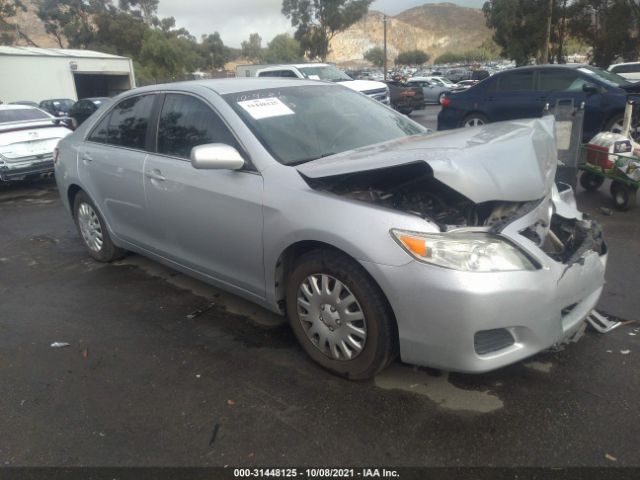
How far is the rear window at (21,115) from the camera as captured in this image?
9.55 meters

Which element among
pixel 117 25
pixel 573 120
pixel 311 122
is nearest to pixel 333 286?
pixel 311 122

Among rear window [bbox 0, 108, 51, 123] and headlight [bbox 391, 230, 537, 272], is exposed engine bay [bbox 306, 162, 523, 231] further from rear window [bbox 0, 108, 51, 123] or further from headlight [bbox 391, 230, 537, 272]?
rear window [bbox 0, 108, 51, 123]

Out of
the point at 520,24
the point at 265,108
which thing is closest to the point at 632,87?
the point at 265,108

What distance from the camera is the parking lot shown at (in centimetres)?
236

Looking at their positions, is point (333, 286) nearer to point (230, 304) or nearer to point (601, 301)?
point (230, 304)

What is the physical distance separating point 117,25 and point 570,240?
6171 centimetres

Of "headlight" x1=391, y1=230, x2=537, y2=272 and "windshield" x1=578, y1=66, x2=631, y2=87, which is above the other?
"windshield" x1=578, y1=66, x2=631, y2=87

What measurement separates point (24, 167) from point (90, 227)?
466 centimetres

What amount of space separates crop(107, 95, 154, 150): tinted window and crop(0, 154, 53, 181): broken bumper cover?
5087mm

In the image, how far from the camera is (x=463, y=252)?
7.82 feet

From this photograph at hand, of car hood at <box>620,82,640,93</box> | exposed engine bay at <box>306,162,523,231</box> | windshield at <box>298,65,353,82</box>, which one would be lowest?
exposed engine bay at <box>306,162,523,231</box>

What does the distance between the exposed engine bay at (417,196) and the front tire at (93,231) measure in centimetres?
271

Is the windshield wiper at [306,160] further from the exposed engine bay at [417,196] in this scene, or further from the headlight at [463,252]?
the headlight at [463,252]

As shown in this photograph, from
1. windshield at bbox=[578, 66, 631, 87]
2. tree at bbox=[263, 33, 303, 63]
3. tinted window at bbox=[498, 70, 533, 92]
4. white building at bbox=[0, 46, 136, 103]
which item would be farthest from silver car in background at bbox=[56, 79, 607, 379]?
tree at bbox=[263, 33, 303, 63]
